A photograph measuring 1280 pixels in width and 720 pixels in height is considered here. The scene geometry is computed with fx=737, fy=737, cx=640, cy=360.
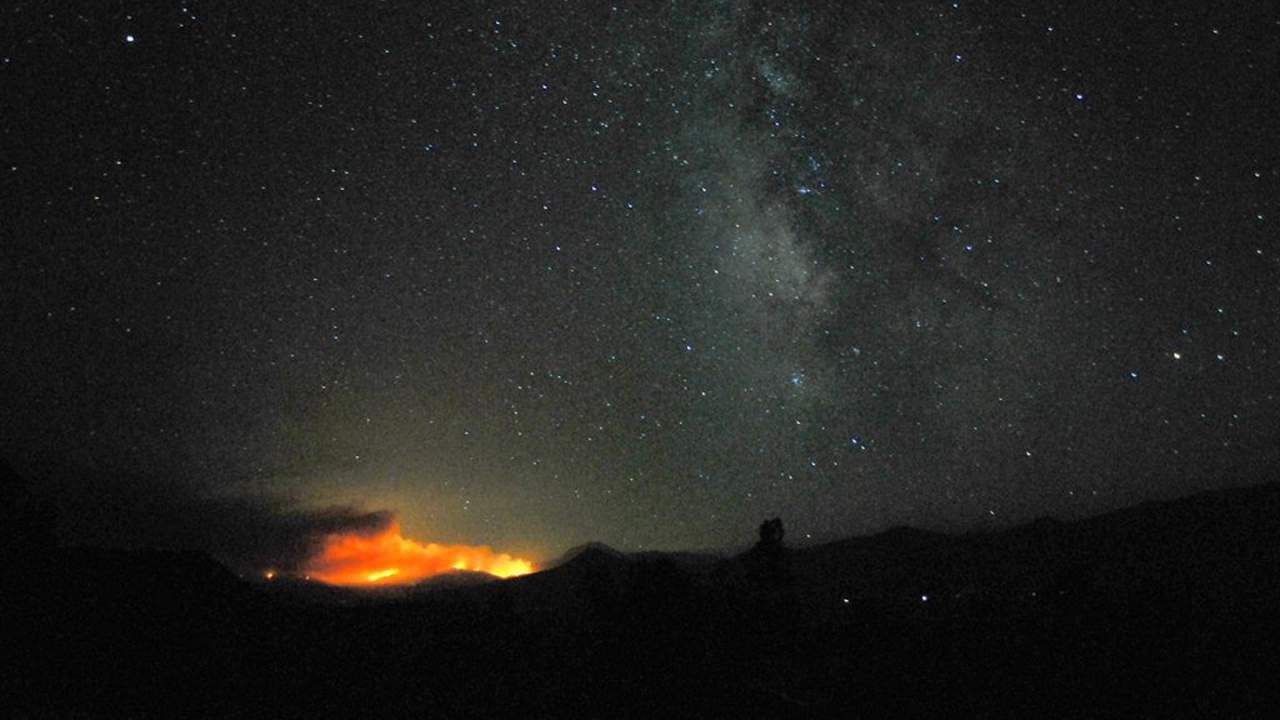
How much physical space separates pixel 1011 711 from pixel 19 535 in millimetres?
39105

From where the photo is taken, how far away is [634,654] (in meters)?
28.7

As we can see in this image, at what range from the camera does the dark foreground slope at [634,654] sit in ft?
82.3

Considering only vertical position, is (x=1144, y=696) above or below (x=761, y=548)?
below

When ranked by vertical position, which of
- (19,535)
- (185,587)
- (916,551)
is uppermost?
(19,535)

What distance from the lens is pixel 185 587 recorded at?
3738 cm

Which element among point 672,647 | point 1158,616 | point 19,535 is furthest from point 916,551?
point 19,535

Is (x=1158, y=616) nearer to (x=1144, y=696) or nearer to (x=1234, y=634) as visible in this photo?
(x=1144, y=696)

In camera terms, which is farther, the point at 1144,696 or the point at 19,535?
the point at 19,535

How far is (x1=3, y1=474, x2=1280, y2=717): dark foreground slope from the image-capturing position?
2509cm

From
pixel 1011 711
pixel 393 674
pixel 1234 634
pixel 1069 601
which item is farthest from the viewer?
pixel 1234 634

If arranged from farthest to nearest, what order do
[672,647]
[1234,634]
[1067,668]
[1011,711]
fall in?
1. [1234,634]
2. [1067,668]
3. [672,647]
4. [1011,711]

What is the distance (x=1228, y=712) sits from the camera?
1118 inches

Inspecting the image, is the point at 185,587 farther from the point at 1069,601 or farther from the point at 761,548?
the point at 1069,601

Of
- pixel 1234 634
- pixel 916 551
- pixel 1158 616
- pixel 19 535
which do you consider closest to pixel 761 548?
pixel 1158 616
